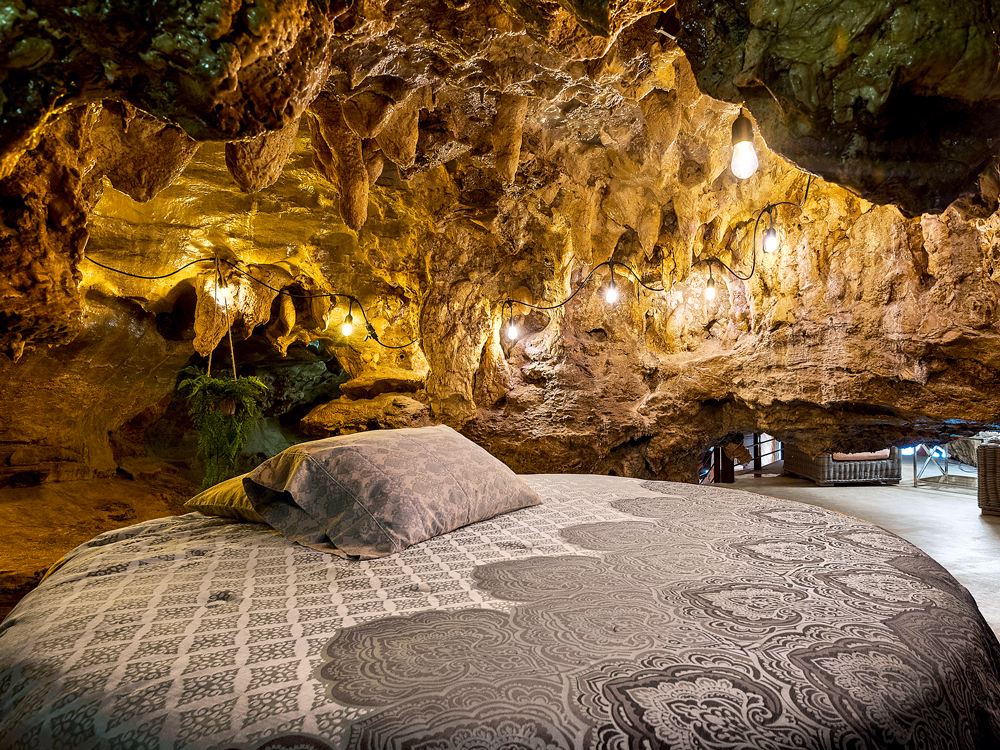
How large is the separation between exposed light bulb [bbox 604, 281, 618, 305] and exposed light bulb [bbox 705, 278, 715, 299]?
102cm

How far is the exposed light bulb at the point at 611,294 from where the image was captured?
582cm

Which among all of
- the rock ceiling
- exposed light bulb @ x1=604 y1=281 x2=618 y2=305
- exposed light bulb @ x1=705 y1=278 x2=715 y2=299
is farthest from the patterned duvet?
exposed light bulb @ x1=705 y1=278 x2=715 y2=299

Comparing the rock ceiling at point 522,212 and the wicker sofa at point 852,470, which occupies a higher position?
the rock ceiling at point 522,212

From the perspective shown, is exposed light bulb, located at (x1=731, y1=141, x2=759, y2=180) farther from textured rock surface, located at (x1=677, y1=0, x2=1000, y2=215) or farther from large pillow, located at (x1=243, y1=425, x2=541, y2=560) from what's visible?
large pillow, located at (x1=243, y1=425, x2=541, y2=560)

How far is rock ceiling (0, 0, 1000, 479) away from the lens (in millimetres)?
1638

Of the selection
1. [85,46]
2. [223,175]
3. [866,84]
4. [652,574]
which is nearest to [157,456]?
[223,175]

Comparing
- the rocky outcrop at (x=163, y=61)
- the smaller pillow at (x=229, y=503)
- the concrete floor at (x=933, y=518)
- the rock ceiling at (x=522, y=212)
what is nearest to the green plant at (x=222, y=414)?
the rock ceiling at (x=522, y=212)

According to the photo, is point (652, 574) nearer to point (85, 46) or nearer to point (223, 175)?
point (85, 46)

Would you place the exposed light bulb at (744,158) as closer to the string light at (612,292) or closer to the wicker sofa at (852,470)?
the string light at (612,292)

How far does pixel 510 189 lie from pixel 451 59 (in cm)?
228

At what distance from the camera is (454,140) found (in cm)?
442

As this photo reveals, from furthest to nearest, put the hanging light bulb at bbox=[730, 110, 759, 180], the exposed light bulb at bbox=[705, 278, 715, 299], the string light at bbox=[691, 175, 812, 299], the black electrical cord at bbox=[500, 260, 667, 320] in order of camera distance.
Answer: the black electrical cord at bbox=[500, 260, 667, 320] < the exposed light bulb at bbox=[705, 278, 715, 299] < the string light at bbox=[691, 175, 812, 299] < the hanging light bulb at bbox=[730, 110, 759, 180]

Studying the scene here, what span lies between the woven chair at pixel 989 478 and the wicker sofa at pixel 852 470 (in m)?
2.37

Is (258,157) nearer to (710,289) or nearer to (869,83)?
(869,83)
